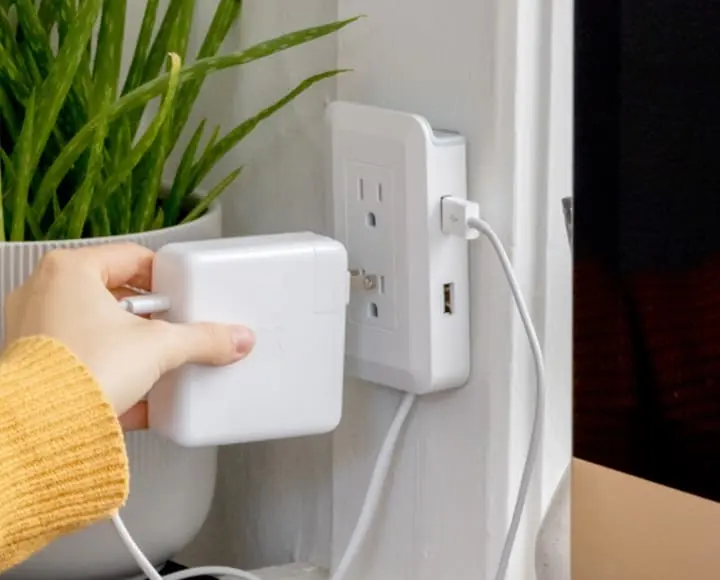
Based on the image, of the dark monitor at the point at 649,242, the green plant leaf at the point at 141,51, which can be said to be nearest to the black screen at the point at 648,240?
the dark monitor at the point at 649,242

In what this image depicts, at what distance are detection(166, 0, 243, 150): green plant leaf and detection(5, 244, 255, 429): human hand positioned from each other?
14 cm

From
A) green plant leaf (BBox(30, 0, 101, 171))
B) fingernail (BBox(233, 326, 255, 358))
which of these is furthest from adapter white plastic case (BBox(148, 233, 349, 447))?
green plant leaf (BBox(30, 0, 101, 171))

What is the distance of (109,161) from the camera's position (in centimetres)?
72

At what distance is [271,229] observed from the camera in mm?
800

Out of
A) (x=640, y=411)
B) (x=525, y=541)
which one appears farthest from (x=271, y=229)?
(x=640, y=411)

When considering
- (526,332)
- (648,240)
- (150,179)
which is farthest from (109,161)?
(648,240)

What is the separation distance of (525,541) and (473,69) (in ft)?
0.78

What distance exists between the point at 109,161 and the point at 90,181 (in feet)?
0.14

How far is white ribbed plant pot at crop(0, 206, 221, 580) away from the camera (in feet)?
2.32

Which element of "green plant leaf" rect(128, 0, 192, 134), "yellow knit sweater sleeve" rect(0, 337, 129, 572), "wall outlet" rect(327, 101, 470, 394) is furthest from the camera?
"green plant leaf" rect(128, 0, 192, 134)

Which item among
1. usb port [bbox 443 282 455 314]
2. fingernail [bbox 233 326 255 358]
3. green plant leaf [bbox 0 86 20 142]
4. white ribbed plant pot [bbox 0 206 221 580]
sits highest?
green plant leaf [bbox 0 86 20 142]

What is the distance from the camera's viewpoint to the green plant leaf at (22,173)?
679 millimetres

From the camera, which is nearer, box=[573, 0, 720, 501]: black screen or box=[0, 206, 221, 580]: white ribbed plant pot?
box=[573, 0, 720, 501]: black screen

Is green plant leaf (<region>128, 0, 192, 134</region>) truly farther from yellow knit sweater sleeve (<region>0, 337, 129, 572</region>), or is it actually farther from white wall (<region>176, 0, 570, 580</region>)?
yellow knit sweater sleeve (<region>0, 337, 129, 572</region>)
